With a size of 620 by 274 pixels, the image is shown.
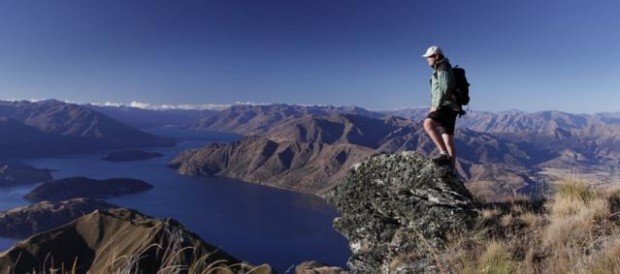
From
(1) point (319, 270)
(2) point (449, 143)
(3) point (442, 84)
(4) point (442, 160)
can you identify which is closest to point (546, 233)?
(4) point (442, 160)

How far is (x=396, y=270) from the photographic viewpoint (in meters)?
10.5

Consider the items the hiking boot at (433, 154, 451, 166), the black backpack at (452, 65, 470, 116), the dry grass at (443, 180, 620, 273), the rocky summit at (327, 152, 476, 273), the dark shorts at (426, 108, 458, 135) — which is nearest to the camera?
the dry grass at (443, 180, 620, 273)

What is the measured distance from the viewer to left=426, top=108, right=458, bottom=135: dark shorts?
13.8 meters

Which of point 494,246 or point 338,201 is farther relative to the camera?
point 338,201

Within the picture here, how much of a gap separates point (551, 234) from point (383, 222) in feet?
14.4

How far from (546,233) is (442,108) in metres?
4.81

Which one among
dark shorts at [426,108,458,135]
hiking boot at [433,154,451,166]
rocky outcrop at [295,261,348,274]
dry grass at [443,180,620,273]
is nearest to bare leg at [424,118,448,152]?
dark shorts at [426,108,458,135]

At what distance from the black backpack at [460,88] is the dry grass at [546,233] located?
9.92 ft

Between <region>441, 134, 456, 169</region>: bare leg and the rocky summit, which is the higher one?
<region>441, 134, 456, 169</region>: bare leg

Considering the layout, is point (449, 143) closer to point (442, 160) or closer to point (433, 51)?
point (442, 160)

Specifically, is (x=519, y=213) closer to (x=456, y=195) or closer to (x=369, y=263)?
(x=456, y=195)

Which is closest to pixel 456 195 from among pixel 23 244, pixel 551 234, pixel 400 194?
pixel 400 194

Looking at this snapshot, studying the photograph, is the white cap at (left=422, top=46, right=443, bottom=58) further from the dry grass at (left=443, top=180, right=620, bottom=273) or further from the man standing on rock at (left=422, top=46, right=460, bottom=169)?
the dry grass at (left=443, top=180, right=620, bottom=273)

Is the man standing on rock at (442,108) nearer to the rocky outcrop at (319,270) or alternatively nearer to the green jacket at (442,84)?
the green jacket at (442,84)
